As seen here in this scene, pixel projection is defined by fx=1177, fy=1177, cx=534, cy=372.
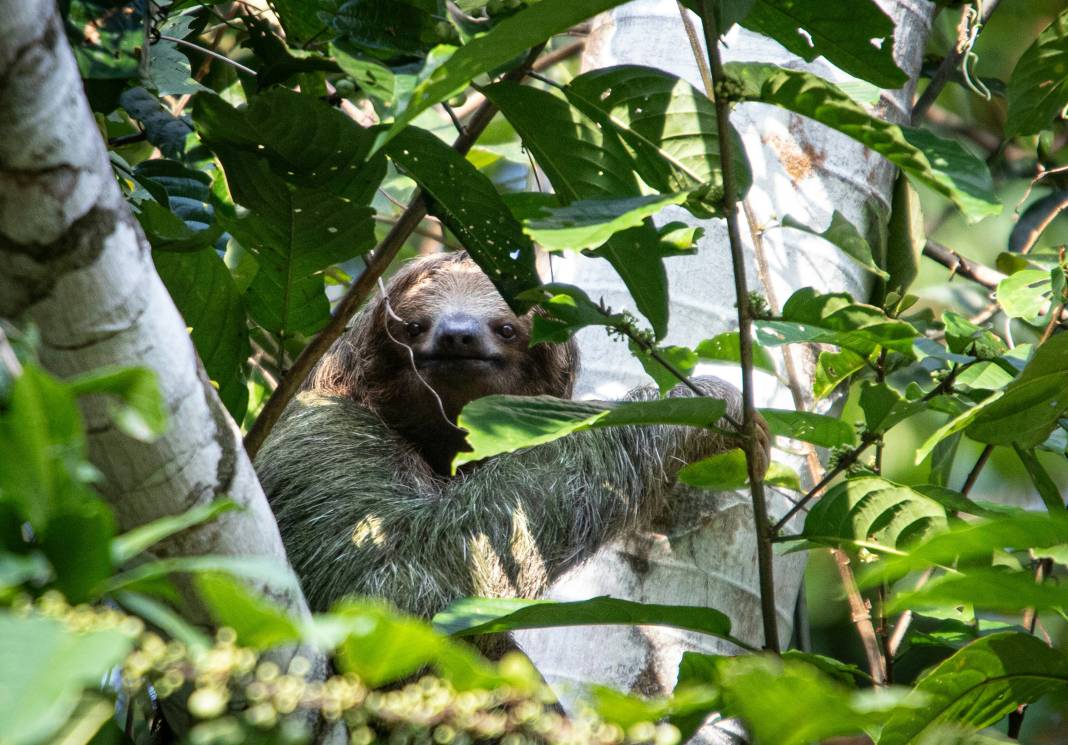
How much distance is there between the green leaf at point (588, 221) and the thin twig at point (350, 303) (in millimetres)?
1312

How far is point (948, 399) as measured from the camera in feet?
12.4

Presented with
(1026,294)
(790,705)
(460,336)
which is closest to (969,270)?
(1026,294)

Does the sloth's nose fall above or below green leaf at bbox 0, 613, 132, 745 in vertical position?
below

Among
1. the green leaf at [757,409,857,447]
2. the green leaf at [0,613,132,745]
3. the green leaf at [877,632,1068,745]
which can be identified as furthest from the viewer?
the green leaf at [757,409,857,447]

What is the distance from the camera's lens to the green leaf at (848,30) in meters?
2.76

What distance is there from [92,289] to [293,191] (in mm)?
1452

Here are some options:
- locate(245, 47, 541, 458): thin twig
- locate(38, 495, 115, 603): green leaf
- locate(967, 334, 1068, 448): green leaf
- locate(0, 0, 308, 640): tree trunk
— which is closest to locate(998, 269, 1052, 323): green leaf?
locate(967, 334, 1068, 448): green leaf

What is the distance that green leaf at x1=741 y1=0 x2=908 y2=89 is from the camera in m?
2.76

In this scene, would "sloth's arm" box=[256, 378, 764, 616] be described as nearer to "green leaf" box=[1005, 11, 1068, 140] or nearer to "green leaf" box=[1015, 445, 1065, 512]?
"green leaf" box=[1015, 445, 1065, 512]

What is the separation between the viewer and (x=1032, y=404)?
11.1 ft

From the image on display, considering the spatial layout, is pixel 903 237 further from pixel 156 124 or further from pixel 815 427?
pixel 156 124

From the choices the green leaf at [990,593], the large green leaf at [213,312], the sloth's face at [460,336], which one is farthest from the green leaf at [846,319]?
the sloth's face at [460,336]

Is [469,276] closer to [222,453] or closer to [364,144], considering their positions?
[364,144]

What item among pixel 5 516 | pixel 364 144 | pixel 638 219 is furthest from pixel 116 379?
pixel 364 144
